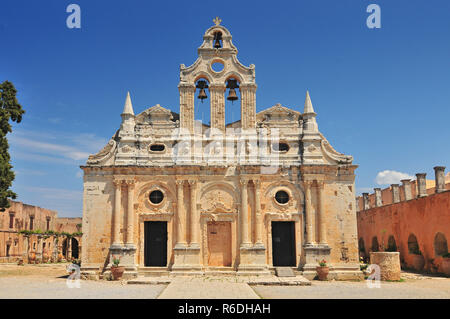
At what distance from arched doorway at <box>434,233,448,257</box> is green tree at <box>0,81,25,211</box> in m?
24.4

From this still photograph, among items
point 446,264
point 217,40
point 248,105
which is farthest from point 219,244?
point 446,264

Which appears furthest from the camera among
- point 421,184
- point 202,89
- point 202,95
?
point 421,184

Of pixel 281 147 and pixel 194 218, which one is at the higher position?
pixel 281 147

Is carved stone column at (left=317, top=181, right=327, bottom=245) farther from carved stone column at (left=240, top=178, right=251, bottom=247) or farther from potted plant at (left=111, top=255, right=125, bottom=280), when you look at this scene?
potted plant at (left=111, top=255, right=125, bottom=280)

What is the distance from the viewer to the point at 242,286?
1767cm

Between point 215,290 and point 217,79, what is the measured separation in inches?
487

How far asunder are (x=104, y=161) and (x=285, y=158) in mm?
9941

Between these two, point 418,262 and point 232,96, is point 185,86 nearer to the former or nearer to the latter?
point 232,96

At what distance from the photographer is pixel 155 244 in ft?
75.8

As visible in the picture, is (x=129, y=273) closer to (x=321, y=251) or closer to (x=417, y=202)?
(x=321, y=251)

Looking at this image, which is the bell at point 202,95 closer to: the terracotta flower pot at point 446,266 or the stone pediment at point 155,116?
the stone pediment at point 155,116

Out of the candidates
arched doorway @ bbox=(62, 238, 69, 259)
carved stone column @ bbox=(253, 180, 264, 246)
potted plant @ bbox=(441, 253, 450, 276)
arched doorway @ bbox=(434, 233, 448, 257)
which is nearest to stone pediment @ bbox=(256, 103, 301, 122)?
carved stone column @ bbox=(253, 180, 264, 246)

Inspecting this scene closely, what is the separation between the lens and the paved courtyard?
1557 centimetres
